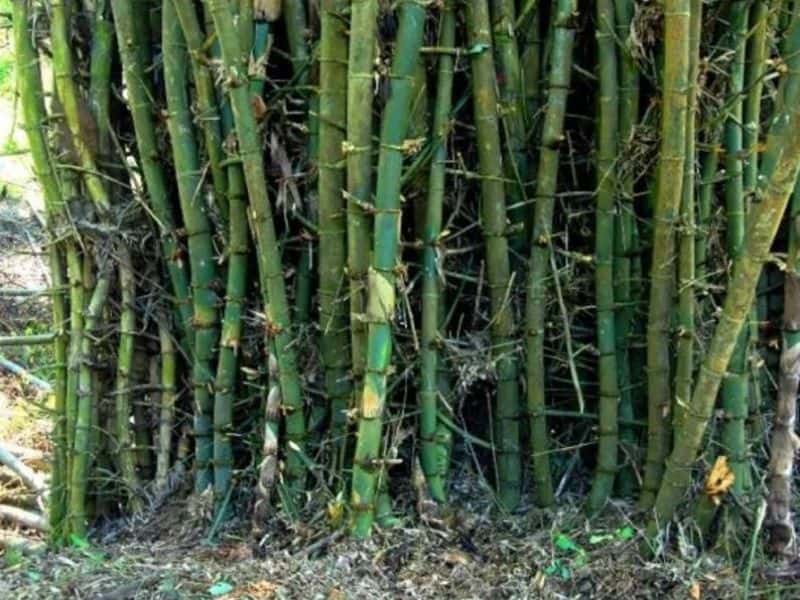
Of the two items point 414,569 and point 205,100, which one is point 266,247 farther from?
point 414,569

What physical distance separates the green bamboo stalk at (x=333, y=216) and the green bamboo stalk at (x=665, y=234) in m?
0.69

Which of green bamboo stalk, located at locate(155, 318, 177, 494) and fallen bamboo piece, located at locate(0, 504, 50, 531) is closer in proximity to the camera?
green bamboo stalk, located at locate(155, 318, 177, 494)

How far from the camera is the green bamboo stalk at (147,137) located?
95.9 inches

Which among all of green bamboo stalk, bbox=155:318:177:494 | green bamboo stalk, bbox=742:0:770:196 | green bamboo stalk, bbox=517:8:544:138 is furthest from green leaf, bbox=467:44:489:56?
green bamboo stalk, bbox=155:318:177:494

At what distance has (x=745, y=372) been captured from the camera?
88.4 inches

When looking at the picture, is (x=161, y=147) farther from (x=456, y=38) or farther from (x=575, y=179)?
(x=575, y=179)

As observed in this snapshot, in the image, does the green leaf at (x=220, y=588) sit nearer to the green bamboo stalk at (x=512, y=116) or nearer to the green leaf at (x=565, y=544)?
the green leaf at (x=565, y=544)

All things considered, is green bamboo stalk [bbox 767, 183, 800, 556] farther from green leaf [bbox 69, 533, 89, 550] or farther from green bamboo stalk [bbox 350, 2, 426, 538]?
green leaf [bbox 69, 533, 89, 550]

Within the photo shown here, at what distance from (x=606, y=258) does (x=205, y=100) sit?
1.01 meters

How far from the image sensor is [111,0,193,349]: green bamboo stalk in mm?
2436

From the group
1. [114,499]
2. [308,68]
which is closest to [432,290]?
[308,68]

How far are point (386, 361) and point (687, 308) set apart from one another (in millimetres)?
678

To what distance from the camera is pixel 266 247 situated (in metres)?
2.25

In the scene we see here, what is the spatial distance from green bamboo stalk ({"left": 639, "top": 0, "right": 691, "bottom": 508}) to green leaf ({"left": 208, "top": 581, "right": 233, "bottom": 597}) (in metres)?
0.97
